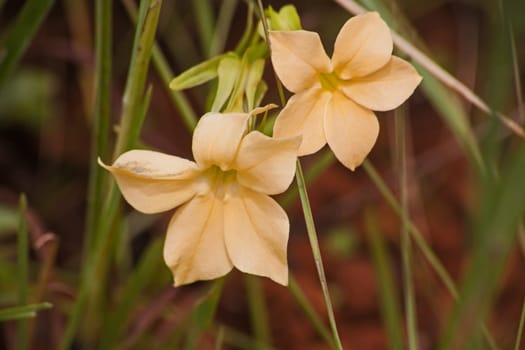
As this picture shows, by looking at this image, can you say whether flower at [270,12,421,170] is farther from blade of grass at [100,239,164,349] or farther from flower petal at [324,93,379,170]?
blade of grass at [100,239,164,349]

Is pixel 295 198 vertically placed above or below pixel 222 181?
below

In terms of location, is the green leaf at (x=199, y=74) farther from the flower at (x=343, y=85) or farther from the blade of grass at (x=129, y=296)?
the blade of grass at (x=129, y=296)

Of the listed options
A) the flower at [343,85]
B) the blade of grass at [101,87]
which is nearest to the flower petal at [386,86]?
the flower at [343,85]

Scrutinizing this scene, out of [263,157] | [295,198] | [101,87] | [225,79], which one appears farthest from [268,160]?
[295,198]

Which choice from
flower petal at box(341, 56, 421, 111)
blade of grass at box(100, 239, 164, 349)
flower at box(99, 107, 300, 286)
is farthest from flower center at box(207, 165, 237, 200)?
blade of grass at box(100, 239, 164, 349)

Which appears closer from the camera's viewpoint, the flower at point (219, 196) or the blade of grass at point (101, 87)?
the flower at point (219, 196)

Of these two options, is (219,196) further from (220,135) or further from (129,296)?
(129,296)

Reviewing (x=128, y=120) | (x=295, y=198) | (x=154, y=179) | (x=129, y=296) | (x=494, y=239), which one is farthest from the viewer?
(x=295, y=198)
